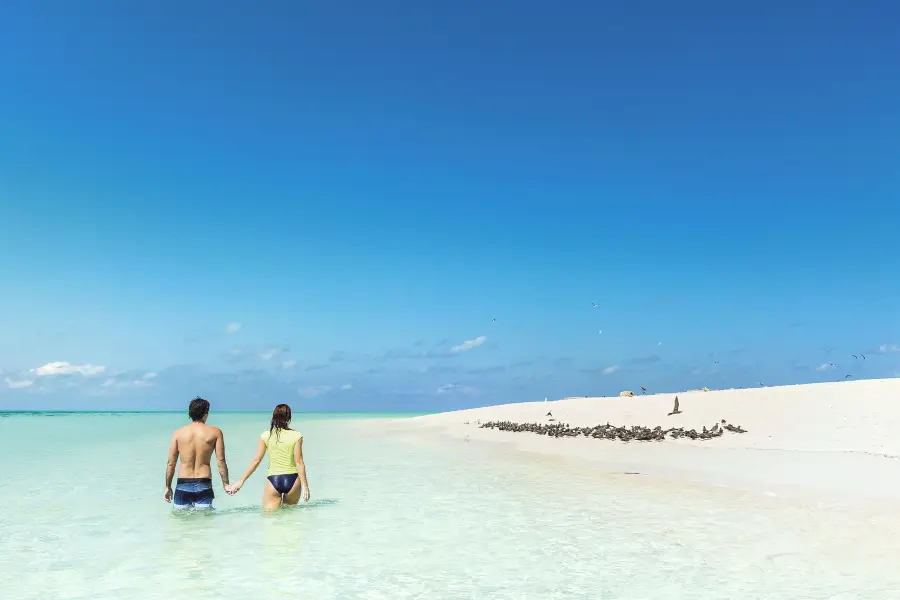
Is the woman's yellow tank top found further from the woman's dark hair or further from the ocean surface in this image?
the ocean surface

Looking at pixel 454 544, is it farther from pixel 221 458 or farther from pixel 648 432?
pixel 648 432

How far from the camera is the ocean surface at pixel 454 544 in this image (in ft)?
30.8

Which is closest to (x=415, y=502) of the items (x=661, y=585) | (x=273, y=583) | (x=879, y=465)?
(x=273, y=583)

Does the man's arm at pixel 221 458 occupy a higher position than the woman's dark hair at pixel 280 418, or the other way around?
the woman's dark hair at pixel 280 418

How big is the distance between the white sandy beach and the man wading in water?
45.7 feet

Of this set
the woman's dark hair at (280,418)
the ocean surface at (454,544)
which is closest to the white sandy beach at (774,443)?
the ocean surface at (454,544)

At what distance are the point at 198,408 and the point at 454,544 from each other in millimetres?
6089

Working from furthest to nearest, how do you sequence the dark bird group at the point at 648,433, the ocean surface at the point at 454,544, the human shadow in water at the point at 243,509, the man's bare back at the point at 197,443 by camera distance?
A: the dark bird group at the point at 648,433
the human shadow in water at the point at 243,509
the man's bare back at the point at 197,443
the ocean surface at the point at 454,544

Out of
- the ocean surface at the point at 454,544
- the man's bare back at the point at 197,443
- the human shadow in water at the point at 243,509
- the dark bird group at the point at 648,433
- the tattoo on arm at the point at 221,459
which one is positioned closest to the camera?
the ocean surface at the point at 454,544

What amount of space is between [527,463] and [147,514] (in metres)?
14.9

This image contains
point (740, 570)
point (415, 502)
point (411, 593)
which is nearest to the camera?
point (411, 593)

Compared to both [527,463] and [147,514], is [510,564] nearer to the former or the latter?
[147,514]

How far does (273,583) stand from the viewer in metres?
9.71

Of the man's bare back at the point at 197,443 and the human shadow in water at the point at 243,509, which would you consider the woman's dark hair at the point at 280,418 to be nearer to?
the man's bare back at the point at 197,443
